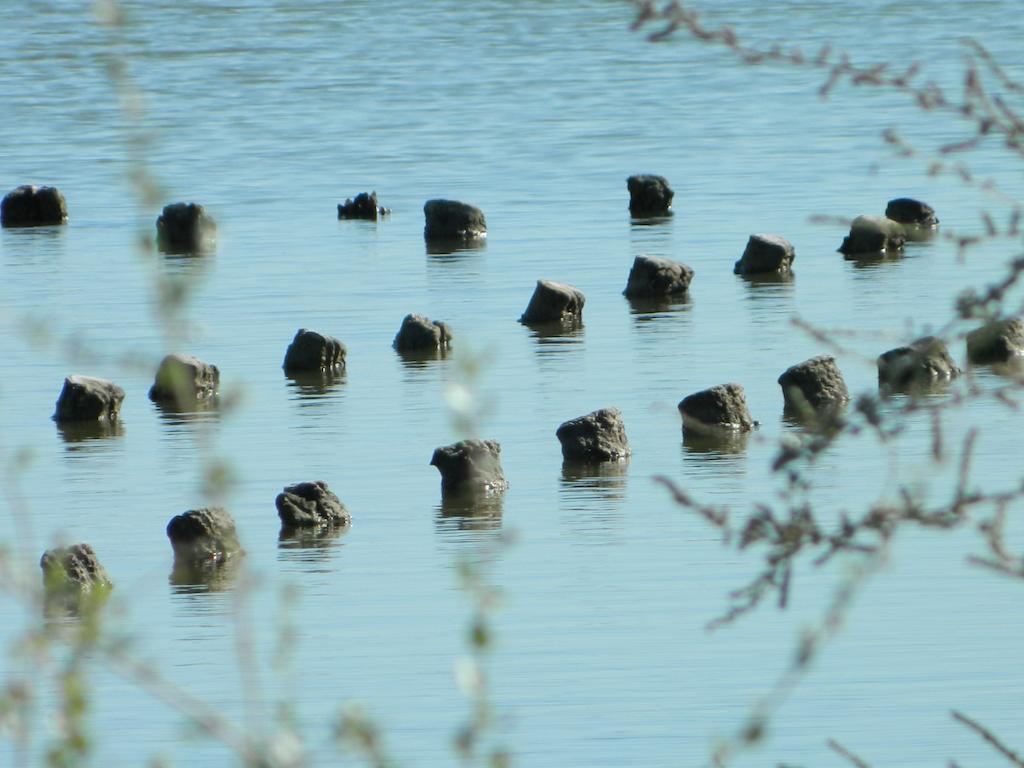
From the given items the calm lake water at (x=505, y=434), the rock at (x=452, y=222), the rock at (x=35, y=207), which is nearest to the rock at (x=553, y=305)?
the calm lake water at (x=505, y=434)

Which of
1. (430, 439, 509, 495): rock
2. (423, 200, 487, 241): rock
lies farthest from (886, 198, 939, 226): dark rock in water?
(430, 439, 509, 495): rock

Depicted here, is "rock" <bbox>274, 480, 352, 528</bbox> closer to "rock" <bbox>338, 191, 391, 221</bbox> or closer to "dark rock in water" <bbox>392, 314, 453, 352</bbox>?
"dark rock in water" <bbox>392, 314, 453, 352</bbox>

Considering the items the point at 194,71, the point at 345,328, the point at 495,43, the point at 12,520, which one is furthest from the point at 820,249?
the point at 495,43

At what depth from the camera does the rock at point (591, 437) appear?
55.0ft

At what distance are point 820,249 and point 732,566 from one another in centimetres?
1457

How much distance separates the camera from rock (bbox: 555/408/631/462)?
16.8 meters

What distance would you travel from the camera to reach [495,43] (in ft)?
236

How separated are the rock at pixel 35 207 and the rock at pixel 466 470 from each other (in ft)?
60.3

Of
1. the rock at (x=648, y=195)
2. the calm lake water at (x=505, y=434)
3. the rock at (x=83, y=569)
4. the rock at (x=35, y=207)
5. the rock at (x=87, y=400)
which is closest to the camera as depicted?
the calm lake water at (x=505, y=434)

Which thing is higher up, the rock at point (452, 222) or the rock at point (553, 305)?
the rock at point (452, 222)

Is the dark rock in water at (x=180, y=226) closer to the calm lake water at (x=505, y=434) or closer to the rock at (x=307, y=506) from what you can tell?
the calm lake water at (x=505, y=434)

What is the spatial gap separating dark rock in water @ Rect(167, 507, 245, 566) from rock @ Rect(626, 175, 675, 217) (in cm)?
1775

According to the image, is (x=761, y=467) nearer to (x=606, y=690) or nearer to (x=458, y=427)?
(x=606, y=690)

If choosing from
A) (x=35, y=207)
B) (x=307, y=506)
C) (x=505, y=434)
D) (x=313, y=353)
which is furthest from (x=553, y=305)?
(x=35, y=207)
